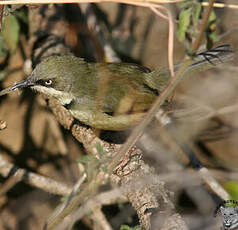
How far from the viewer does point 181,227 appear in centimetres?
291

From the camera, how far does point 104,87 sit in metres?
3.95

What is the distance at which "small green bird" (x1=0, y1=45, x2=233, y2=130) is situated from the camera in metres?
3.77

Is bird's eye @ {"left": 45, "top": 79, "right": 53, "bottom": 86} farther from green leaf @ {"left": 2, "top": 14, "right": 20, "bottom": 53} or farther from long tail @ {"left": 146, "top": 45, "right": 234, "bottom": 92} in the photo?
long tail @ {"left": 146, "top": 45, "right": 234, "bottom": 92}

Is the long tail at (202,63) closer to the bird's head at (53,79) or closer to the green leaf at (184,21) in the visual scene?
the green leaf at (184,21)

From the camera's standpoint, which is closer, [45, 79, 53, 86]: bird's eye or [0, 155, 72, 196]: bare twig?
[45, 79, 53, 86]: bird's eye

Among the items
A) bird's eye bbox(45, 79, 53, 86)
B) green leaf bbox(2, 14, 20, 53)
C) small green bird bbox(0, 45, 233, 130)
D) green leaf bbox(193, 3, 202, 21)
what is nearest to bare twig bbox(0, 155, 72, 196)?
small green bird bbox(0, 45, 233, 130)

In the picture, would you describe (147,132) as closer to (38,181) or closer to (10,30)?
(38,181)

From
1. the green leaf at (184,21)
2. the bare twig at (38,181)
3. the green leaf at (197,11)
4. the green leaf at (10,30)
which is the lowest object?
the bare twig at (38,181)

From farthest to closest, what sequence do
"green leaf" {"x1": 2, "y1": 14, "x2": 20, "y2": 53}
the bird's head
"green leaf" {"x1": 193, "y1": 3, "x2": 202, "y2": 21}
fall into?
"green leaf" {"x1": 2, "y1": 14, "x2": 20, "y2": 53} → the bird's head → "green leaf" {"x1": 193, "y1": 3, "x2": 202, "y2": 21}

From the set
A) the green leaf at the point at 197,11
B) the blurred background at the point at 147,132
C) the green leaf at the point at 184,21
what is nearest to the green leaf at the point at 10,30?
the blurred background at the point at 147,132

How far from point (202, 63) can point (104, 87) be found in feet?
3.03

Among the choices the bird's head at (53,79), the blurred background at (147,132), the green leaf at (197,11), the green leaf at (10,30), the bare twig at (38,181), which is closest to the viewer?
the green leaf at (197,11)

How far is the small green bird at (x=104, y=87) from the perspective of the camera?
377 centimetres

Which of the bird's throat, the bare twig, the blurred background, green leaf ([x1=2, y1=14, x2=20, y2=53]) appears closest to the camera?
the bird's throat
